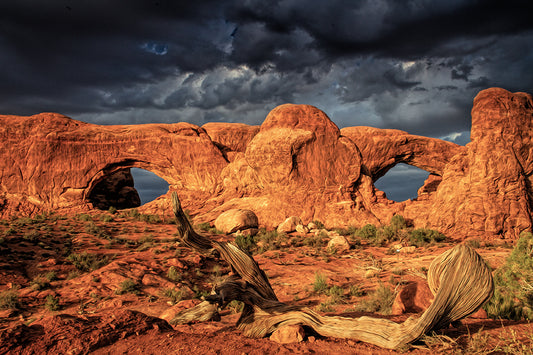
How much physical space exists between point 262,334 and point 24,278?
7.97 metres

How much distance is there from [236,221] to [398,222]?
7.57 meters

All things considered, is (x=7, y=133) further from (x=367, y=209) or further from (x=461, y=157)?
(x=461, y=157)

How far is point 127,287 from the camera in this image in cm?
768

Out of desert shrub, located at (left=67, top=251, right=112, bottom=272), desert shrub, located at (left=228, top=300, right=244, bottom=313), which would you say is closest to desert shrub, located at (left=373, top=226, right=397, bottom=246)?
desert shrub, located at (left=228, top=300, right=244, bottom=313)

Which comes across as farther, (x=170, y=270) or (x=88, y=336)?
(x=170, y=270)

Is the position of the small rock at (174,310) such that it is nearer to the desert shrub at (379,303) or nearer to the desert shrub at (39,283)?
the desert shrub at (379,303)

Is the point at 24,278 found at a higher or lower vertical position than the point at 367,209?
lower

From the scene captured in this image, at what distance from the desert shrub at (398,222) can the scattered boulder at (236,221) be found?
21.2 feet

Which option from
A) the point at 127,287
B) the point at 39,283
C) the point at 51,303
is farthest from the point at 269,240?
the point at 51,303

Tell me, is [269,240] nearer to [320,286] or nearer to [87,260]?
[320,286]

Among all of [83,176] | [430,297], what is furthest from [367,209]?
[83,176]

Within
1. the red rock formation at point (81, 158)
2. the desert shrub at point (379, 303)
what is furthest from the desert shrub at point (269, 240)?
the red rock formation at point (81, 158)

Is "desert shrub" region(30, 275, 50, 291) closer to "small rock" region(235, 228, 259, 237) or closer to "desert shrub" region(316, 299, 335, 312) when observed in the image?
"desert shrub" region(316, 299, 335, 312)

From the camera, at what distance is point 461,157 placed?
14.4 metres
